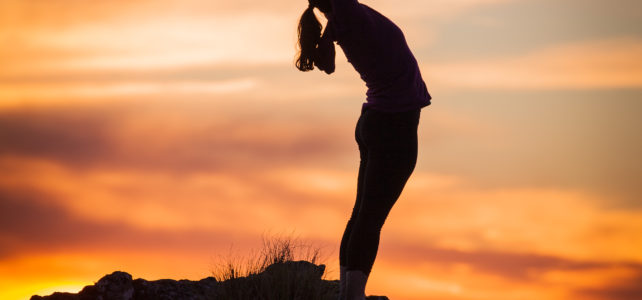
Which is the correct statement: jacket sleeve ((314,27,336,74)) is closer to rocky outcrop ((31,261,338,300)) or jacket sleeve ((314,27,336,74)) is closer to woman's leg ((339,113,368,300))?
woman's leg ((339,113,368,300))

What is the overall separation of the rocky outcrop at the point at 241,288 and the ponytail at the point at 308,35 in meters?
2.45

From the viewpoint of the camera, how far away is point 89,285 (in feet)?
22.3

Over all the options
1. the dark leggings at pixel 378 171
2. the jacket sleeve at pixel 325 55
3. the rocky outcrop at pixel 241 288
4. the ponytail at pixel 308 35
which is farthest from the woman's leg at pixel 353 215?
the rocky outcrop at pixel 241 288

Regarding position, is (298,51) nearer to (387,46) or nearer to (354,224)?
(387,46)

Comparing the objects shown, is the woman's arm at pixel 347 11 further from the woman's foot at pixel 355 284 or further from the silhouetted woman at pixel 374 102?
the woman's foot at pixel 355 284

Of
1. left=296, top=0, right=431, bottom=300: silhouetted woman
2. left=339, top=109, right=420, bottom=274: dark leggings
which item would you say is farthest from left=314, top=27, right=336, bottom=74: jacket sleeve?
left=339, top=109, right=420, bottom=274: dark leggings

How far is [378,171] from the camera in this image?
5.04 metres

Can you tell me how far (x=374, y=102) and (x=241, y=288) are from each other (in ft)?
9.32

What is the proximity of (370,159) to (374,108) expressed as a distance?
1.19ft

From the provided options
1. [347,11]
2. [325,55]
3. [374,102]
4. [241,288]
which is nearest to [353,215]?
[374,102]

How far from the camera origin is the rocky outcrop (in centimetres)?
678

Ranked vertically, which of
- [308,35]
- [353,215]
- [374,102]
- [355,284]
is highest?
[308,35]

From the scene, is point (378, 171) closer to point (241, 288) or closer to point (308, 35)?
point (308, 35)

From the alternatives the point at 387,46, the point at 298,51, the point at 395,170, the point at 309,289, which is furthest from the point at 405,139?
the point at 309,289
